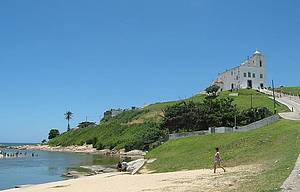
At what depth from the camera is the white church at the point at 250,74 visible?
14275 cm

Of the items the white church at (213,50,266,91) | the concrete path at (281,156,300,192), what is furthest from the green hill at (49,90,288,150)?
the concrete path at (281,156,300,192)

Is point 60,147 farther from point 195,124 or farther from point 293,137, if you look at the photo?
point 293,137

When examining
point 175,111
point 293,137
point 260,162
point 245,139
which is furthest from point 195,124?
point 260,162

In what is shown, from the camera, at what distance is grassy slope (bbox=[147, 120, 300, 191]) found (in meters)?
40.6

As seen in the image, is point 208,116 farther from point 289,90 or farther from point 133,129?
point 289,90

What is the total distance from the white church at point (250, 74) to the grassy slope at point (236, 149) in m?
83.1

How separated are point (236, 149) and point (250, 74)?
9970 centimetres

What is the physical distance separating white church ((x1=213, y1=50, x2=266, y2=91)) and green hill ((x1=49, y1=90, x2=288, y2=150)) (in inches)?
266

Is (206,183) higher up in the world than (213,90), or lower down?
lower down

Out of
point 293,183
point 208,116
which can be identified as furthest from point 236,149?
point 208,116

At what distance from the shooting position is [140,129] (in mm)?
127250

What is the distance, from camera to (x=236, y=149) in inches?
1876

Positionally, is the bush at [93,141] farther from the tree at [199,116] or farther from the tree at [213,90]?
the tree at [199,116]

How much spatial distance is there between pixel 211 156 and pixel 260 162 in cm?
1006
